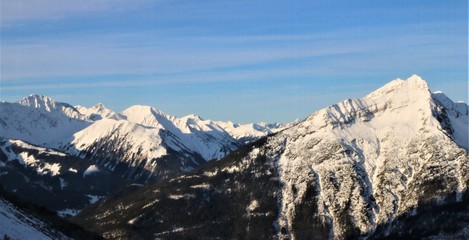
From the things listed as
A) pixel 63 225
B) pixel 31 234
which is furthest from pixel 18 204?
pixel 31 234

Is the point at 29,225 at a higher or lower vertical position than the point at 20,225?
higher

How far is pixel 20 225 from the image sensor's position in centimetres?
13112

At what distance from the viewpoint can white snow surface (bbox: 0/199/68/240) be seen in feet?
405

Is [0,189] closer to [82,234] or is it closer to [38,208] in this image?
[38,208]

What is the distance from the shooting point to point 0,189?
17112 cm

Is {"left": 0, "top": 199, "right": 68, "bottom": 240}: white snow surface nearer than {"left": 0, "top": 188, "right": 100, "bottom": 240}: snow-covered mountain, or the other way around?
{"left": 0, "top": 199, "right": 68, "bottom": 240}: white snow surface

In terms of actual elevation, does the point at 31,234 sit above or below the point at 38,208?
below

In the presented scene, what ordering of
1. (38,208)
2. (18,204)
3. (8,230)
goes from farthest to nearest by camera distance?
(38,208) → (18,204) → (8,230)

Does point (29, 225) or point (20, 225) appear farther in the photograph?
point (29, 225)

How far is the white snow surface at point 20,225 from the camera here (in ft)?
405

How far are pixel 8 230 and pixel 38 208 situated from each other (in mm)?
58443

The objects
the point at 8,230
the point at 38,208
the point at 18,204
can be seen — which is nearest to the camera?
the point at 8,230

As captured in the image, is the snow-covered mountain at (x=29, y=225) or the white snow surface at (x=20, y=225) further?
the snow-covered mountain at (x=29, y=225)

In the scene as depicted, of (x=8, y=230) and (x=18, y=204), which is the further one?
(x=18, y=204)
